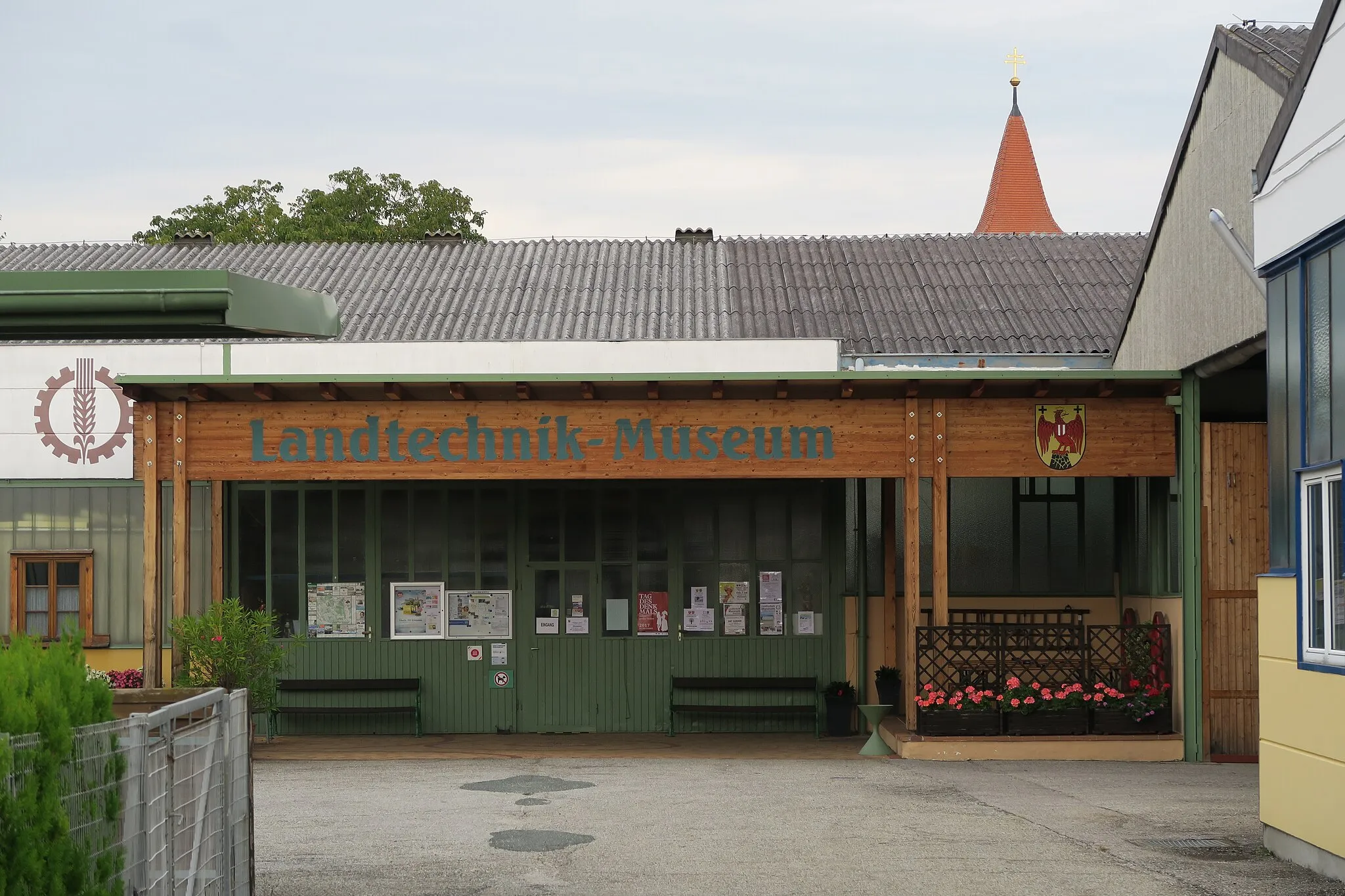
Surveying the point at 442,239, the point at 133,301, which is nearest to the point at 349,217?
the point at 442,239

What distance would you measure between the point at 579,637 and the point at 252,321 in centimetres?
1225

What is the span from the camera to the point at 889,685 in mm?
17266

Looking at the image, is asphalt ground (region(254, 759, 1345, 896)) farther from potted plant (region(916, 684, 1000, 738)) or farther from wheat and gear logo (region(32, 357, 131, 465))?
wheat and gear logo (region(32, 357, 131, 465))

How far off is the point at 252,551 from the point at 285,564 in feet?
1.31

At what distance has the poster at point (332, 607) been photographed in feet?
59.0

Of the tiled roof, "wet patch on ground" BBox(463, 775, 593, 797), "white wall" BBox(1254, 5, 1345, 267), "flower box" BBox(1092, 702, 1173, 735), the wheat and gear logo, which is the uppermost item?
the tiled roof

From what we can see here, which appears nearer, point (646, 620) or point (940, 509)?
point (940, 509)

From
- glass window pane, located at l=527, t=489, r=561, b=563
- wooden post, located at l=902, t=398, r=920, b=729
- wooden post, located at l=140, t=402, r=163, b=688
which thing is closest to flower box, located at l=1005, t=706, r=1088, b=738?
wooden post, located at l=902, t=398, r=920, b=729

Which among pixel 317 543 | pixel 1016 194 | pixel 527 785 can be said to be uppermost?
pixel 1016 194

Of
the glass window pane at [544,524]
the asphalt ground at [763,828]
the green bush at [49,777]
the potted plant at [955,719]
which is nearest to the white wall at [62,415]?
the glass window pane at [544,524]

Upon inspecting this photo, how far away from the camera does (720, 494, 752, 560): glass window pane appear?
59.5 ft

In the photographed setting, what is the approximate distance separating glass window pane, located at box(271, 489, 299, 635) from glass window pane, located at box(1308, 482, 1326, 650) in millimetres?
11813

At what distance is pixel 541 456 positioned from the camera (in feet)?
49.9

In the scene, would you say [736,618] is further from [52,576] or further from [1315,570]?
[1315,570]
